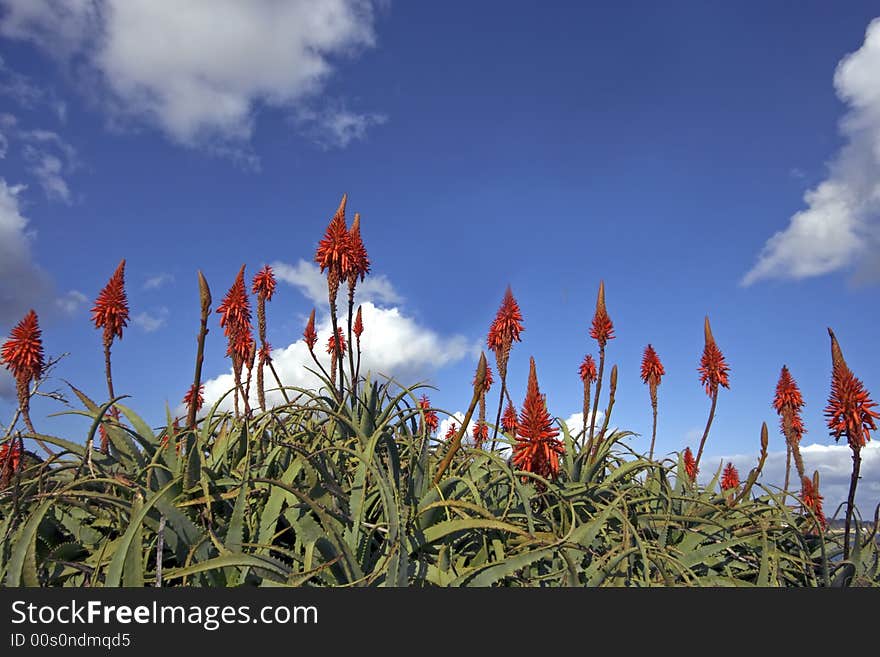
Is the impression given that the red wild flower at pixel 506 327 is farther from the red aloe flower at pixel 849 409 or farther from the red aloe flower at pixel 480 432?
the red aloe flower at pixel 849 409

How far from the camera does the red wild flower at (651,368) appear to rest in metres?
8.31

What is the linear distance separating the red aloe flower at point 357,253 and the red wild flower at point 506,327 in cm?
149

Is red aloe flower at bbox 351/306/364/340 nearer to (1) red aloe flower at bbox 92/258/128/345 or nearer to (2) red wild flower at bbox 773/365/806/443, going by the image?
(1) red aloe flower at bbox 92/258/128/345

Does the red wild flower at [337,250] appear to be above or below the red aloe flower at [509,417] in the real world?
above

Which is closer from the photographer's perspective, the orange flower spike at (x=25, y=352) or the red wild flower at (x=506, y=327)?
the orange flower spike at (x=25, y=352)

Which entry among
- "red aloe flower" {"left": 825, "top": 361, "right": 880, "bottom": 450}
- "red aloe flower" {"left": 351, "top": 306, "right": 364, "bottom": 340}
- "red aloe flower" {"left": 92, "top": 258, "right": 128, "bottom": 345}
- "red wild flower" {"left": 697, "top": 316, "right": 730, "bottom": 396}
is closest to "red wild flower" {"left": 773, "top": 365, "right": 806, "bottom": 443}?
"red wild flower" {"left": 697, "top": 316, "right": 730, "bottom": 396}

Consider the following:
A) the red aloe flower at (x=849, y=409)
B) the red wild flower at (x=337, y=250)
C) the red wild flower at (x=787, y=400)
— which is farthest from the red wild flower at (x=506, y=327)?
the red wild flower at (x=787, y=400)

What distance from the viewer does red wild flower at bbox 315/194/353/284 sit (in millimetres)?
4750

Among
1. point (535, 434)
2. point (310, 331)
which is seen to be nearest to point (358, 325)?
point (310, 331)

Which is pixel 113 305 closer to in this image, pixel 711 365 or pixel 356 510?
pixel 356 510

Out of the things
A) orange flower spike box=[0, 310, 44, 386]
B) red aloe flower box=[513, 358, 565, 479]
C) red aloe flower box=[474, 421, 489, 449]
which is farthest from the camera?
red aloe flower box=[474, 421, 489, 449]

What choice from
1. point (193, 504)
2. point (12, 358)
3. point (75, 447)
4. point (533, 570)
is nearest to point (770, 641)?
point (533, 570)

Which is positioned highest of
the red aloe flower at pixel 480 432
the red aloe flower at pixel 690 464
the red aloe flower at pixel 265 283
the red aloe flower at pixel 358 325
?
the red aloe flower at pixel 265 283

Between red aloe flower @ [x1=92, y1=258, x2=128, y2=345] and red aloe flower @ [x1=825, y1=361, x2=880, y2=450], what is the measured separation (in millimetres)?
5601
